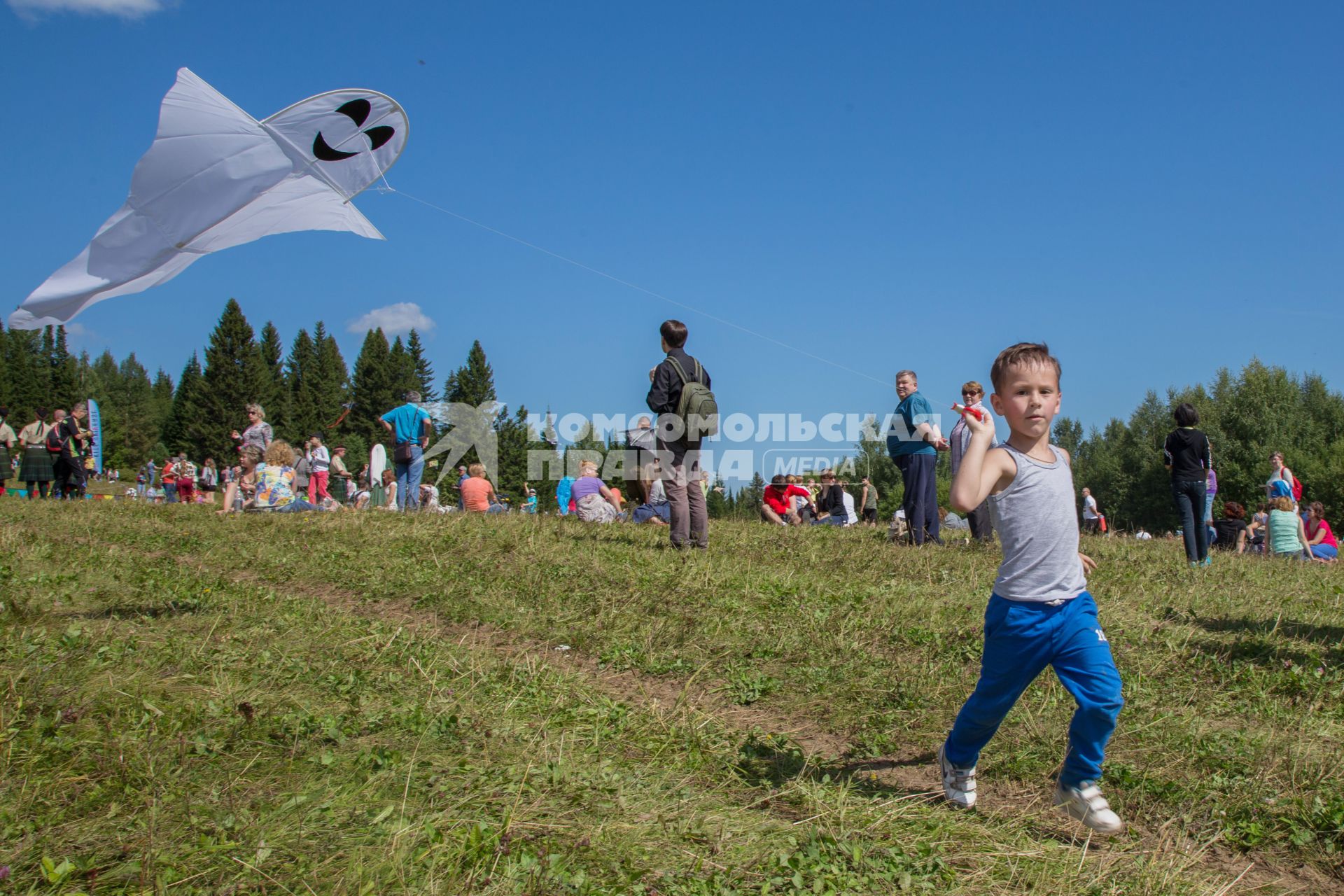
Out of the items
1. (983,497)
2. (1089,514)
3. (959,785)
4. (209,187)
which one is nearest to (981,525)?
(959,785)

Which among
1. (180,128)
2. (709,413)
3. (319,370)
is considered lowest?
(709,413)

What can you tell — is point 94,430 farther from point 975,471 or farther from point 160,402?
point 160,402

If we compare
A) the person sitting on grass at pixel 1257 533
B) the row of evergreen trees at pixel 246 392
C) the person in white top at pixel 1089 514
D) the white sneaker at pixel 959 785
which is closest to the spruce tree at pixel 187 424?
the row of evergreen trees at pixel 246 392

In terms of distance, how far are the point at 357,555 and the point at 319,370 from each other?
12583cm

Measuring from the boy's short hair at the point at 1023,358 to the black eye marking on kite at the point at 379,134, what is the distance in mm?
5211

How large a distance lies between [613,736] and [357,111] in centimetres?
487

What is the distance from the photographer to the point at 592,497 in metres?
14.5

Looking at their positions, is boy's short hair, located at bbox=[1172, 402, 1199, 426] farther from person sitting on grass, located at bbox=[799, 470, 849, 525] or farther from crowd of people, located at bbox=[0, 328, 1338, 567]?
person sitting on grass, located at bbox=[799, 470, 849, 525]

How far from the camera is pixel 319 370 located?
12500 centimetres

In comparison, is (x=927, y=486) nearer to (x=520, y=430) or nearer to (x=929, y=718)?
(x=929, y=718)

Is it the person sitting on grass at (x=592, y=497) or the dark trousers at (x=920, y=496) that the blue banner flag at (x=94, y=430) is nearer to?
the person sitting on grass at (x=592, y=497)

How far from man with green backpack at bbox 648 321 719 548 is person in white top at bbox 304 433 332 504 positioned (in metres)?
14.4

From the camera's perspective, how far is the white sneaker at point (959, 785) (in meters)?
3.45

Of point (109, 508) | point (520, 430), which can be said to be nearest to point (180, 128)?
point (109, 508)
